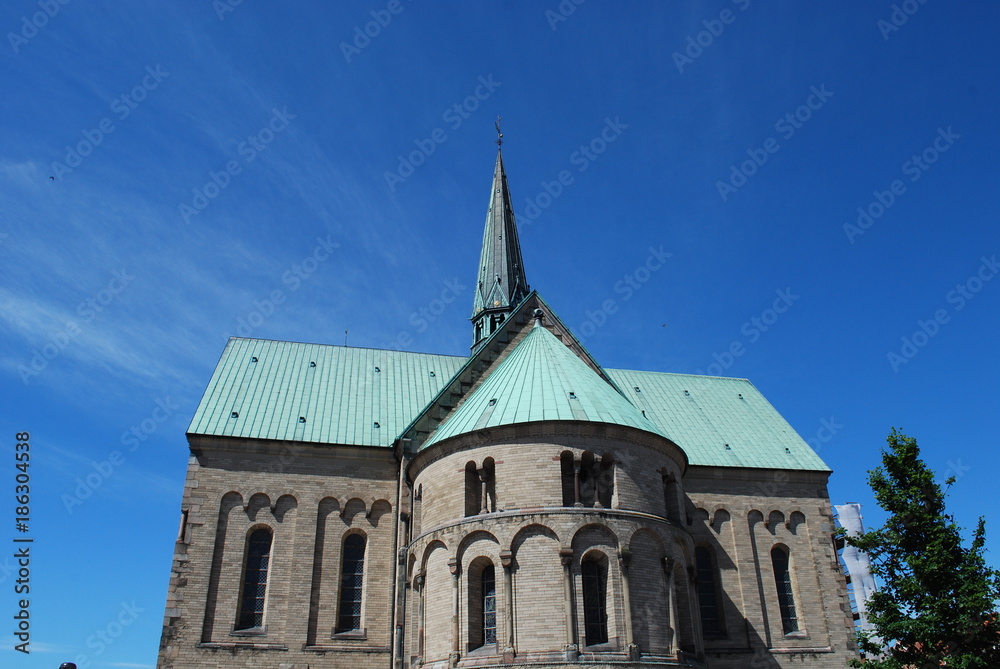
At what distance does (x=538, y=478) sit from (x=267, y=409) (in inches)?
525

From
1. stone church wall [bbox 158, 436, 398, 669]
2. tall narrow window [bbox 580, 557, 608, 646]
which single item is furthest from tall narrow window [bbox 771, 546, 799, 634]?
stone church wall [bbox 158, 436, 398, 669]

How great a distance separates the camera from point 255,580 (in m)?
27.2

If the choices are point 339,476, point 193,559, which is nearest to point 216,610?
point 193,559

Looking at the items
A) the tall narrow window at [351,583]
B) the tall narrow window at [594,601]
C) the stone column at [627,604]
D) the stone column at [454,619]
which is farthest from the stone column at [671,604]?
the tall narrow window at [351,583]

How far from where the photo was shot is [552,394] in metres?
25.1

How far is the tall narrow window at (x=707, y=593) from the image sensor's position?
2970 centimetres

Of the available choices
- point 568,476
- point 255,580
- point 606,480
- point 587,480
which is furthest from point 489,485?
point 255,580

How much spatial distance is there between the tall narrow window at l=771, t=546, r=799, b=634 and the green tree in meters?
7.84

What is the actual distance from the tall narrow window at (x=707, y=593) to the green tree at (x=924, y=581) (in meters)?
7.77

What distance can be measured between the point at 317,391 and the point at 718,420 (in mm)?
19049

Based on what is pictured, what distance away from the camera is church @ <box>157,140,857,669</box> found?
2208 centimetres

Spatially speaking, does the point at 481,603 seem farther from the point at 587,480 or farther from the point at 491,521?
the point at 587,480

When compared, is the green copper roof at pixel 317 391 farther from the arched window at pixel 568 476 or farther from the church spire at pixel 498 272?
the arched window at pixel 568 476

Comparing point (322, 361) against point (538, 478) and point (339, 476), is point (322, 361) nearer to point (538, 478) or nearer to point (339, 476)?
point (339, 476)
